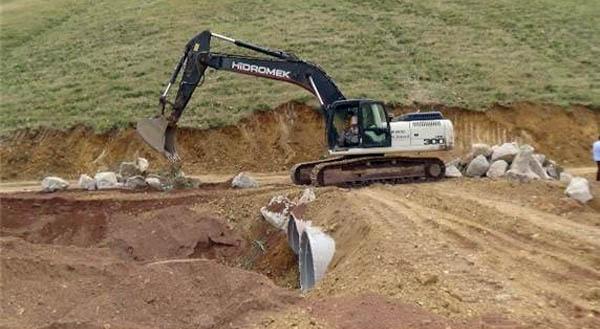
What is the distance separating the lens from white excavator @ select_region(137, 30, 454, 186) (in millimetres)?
17609

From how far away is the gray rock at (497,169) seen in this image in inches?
704

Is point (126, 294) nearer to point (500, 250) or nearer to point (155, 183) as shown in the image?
point (500, 250)

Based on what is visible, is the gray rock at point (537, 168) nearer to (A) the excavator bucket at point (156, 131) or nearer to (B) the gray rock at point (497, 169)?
(B) the gray rock at point (497, 169)

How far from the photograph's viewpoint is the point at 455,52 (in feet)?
104

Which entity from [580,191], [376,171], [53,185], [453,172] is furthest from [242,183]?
[580,191]

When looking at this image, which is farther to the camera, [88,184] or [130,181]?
[88,184]

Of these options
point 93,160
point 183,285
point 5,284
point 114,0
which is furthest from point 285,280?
point 114,0

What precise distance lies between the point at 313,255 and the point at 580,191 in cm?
604

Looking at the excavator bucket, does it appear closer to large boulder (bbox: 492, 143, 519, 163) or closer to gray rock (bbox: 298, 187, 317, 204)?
gray rock (bbox: 298, 187, 317, 204)

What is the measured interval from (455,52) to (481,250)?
21.8 meters

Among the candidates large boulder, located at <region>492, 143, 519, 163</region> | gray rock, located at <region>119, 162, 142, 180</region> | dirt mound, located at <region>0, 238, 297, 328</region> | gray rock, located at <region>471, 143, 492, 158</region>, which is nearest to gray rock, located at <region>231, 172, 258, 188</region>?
gray rock, located at <region>119, 162, 142, 180</region>

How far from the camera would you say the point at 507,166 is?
18.1 meters

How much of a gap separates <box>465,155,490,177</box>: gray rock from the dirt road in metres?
1.16

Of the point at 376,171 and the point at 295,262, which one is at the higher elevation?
the point at 376,171
